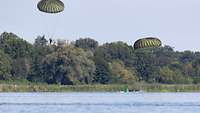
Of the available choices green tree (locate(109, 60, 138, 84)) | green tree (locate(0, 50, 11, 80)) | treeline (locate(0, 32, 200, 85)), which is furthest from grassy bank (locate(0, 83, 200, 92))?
green tree (locate(0, 50, 11, 80))

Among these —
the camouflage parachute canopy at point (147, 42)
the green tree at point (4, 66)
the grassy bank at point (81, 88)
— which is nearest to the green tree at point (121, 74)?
the grassy bank at point (81, 88)

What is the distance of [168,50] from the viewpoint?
459ft

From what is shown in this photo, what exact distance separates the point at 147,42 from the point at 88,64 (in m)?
51.1

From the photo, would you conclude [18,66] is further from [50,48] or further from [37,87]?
[37,87]

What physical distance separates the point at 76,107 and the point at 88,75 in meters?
52.4

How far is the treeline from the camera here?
96562mm

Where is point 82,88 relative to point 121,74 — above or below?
below

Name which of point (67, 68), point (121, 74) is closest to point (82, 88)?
point (67, 68)

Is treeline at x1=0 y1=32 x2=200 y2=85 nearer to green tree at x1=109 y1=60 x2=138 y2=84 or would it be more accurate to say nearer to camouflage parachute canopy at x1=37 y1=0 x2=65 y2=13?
green tree at x1=109 y1=60 x2=138 y2=84

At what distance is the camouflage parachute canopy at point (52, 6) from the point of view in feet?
151

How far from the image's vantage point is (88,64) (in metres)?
98.9

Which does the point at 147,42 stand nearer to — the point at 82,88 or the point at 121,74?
the point at 82,88

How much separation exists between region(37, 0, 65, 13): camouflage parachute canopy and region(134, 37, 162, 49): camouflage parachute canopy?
4431 millimetres

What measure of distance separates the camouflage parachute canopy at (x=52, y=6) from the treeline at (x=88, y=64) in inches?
1860
